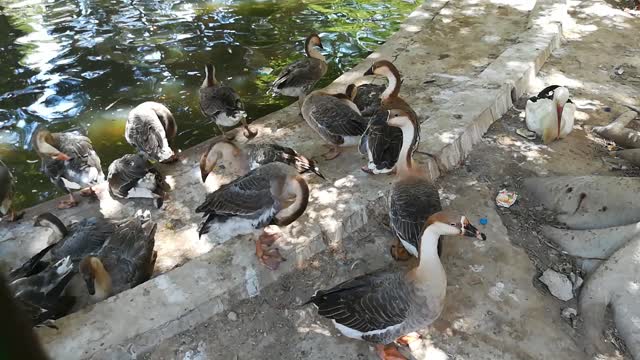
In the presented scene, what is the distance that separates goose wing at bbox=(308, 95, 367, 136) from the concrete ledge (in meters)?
0.32

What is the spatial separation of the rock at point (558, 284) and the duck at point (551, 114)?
85.2 inches

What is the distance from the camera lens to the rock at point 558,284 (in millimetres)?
4180

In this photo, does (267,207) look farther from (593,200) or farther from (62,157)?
(593,200)

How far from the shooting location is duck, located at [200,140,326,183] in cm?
518

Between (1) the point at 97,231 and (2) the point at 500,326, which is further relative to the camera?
(1) the point at 97,231

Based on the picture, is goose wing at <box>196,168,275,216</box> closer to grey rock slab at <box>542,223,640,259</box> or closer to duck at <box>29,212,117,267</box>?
duck at <box>29,212,117,267</box>

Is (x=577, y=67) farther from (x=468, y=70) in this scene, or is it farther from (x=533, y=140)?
(x=533, y=140)

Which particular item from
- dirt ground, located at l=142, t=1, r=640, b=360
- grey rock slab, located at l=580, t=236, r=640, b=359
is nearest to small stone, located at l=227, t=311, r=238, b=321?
dirt ground, located at l=142, t=1, r=640, b=360

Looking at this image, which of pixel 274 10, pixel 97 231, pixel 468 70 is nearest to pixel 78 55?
pixel 274 10

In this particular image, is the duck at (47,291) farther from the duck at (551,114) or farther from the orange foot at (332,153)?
the duck at (551,114)

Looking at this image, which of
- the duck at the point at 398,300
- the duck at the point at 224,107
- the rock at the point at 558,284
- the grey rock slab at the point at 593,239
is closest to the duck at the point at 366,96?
the duck at the point at 224,107

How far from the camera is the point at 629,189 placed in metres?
4.54

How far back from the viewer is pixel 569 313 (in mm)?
4039

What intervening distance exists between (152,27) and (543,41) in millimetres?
7353
